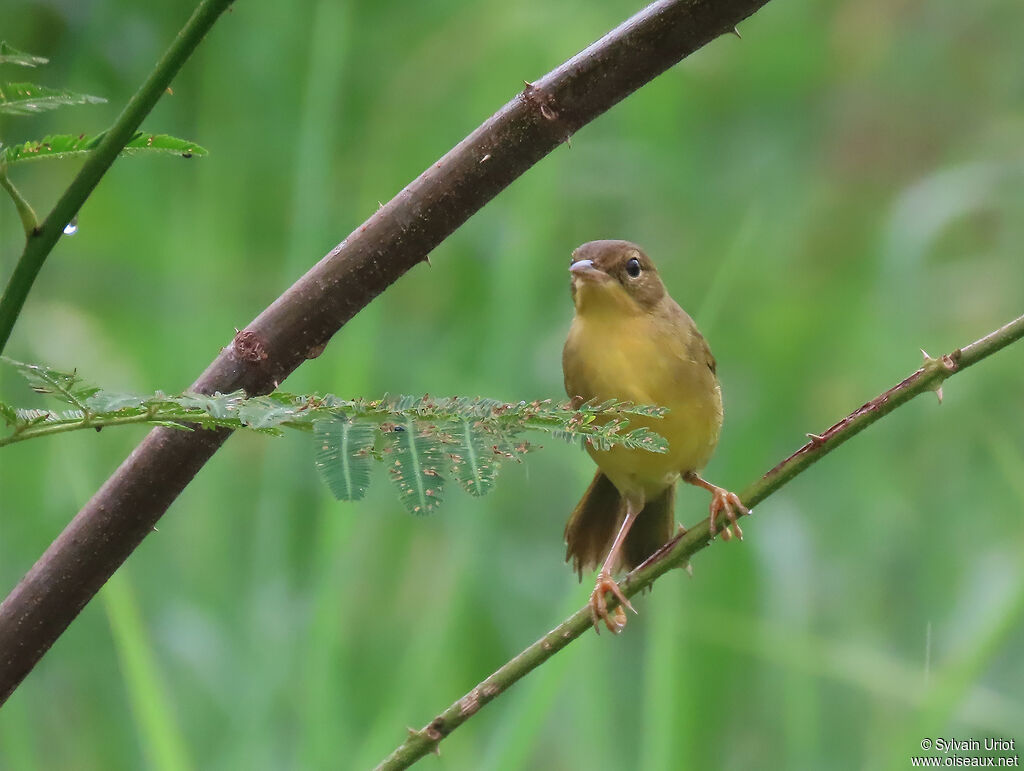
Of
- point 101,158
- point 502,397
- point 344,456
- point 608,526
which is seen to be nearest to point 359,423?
point 344,456

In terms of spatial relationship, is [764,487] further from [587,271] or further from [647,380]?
[587,271]

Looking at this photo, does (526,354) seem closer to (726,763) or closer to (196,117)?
(726,763)

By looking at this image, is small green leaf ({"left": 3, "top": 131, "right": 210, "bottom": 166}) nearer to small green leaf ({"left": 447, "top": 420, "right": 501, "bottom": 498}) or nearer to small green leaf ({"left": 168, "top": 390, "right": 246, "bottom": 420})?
small green leaf ({"left": 168, "top": 390, "right": 246, "bottom": 420})

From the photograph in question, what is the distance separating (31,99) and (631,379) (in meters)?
1.48

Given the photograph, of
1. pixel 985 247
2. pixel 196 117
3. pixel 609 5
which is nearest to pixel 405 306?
pixel 196 117

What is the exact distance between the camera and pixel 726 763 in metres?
3.22

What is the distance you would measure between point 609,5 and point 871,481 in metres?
1.95

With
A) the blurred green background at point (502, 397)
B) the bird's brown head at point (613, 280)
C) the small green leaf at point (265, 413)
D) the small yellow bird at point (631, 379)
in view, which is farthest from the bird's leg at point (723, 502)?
the small green leaf at point (265, 413)

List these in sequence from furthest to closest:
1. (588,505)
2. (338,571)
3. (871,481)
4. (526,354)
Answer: (871,481)
(526,354)
(338,571)
(588,505)

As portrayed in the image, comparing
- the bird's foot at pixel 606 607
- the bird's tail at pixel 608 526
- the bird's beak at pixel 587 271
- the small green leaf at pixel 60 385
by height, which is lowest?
the small green leaf at pixel 60 385

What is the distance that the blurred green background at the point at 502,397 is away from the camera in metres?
2.84

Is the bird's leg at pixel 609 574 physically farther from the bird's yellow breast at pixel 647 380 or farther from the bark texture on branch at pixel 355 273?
the bark texture on branch at pixel 355 273

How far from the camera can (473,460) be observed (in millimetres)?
892

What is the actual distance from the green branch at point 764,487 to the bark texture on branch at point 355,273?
293mm
